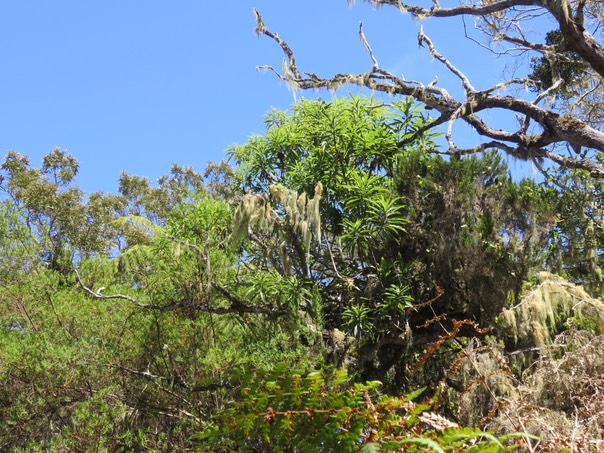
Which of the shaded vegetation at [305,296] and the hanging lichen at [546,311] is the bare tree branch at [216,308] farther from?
the hanging lichen at [546,311]

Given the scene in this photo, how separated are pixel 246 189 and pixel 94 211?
12.9 m

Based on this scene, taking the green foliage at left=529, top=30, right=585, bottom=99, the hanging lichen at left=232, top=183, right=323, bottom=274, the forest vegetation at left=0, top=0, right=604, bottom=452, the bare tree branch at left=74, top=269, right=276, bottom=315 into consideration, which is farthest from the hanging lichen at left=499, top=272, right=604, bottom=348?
the green foliage at left=529, top=30, right=585, bottom=99

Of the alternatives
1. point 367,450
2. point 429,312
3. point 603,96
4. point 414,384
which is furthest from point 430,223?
point 603,96

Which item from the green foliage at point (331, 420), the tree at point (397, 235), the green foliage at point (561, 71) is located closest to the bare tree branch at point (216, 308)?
the tree at point (397, 235)

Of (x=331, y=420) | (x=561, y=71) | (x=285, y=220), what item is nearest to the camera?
(x=331, y=420)

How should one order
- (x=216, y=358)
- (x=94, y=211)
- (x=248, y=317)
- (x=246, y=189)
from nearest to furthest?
(x=216, y=358) → (x=248, y=317) → (x=246, y=189) → (x=94, y=211)

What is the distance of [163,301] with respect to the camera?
7.62 m

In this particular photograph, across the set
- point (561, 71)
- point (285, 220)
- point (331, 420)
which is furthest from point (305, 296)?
point (561, 71)

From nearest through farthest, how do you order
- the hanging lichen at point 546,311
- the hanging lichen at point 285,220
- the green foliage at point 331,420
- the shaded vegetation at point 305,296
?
the green foliage at point 331,420 < the shaded vegetation at point 305,296 < the hanging lichen at point 546,311 < the hanging lichen at point 285,220

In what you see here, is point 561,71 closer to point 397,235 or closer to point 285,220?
point 397,235

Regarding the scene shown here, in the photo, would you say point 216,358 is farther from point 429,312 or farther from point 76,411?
point 429,312

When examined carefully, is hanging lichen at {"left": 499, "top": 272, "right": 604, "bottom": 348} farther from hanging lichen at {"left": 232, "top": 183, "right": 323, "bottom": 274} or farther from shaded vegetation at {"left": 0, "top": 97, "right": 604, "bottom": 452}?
hanging lichen at {"left": 232, "top": 183, "right": 323, "bottom": 274}

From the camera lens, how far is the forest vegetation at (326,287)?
7.16m

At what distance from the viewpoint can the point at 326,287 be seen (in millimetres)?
8648
